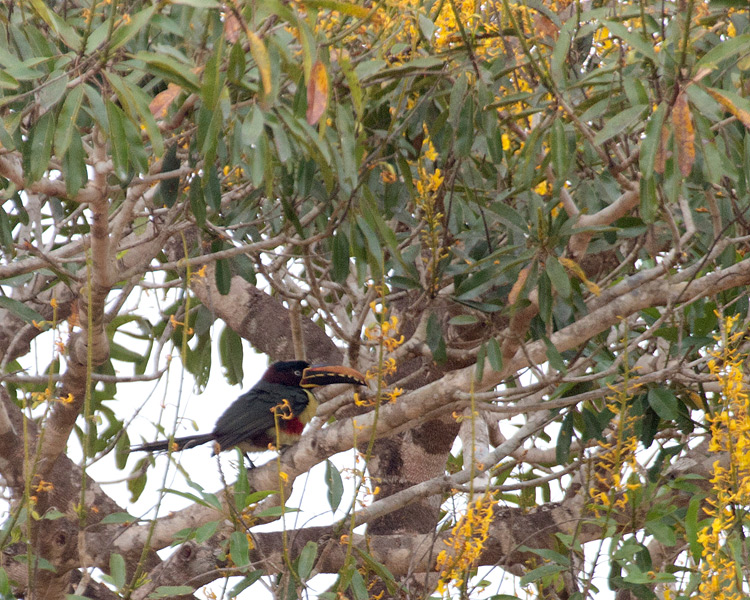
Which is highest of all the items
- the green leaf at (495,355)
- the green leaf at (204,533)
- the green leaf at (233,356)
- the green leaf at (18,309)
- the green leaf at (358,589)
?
the green leaf at (18,309)

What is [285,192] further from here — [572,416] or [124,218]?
[572,416]

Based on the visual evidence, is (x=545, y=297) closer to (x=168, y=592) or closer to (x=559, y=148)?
(x=559, y=148)

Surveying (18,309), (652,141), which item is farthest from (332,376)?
(652,141)

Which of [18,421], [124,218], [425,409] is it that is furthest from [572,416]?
[18,421]

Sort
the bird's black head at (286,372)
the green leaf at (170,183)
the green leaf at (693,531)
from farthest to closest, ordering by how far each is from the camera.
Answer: the bird's black head at (286,372) → the green leaf at (170,183) → the green leaf at (693,531)

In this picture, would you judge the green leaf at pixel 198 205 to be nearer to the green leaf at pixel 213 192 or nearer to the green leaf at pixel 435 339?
the green leaf at pixel 213 192

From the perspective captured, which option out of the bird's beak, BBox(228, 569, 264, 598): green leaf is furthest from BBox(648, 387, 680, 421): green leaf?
BBox(228, 569, 264, 598): green leaf

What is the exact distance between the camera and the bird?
4699mm

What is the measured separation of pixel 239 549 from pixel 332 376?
1.53 meters

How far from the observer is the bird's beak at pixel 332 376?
3777 mm

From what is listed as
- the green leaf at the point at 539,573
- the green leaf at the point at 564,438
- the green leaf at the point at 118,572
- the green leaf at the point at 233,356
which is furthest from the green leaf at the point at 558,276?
the green leaf at the point at 233,356

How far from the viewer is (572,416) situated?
3.78 metres

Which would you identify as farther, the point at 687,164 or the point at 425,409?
the point at 425,409

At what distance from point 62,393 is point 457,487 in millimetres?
1518
